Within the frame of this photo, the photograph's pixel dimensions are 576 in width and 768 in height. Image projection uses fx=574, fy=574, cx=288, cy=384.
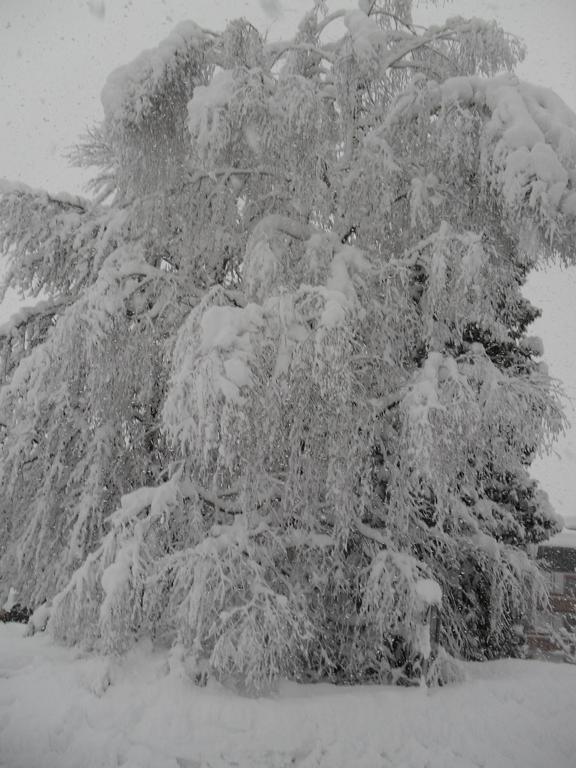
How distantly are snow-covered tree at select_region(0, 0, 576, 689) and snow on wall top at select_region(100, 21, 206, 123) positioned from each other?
25 millimetres

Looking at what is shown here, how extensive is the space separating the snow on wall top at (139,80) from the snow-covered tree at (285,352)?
1.0 inches

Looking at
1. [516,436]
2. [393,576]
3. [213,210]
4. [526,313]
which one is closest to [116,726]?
[393,576]

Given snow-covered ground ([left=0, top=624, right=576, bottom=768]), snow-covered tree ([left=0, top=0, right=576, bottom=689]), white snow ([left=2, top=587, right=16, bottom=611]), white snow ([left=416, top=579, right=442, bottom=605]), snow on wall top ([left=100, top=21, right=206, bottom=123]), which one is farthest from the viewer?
white snow ([left=2, top=587, right=16, bottom=611])

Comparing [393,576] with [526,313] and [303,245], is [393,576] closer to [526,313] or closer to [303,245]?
[303,245]

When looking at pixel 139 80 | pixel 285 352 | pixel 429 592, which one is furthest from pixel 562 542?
pixel 139 80

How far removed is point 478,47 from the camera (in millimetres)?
5371

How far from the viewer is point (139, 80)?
15.9ft

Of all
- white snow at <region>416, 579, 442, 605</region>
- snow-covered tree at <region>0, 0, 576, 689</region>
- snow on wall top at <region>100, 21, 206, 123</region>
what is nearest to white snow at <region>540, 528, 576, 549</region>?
snow-covered tree at <region>0, 0, 576, 689</region>

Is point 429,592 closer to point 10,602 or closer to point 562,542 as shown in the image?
point 10,602

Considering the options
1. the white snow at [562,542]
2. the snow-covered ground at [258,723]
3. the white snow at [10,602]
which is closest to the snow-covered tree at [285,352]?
the snow-covered ground at [258,723]

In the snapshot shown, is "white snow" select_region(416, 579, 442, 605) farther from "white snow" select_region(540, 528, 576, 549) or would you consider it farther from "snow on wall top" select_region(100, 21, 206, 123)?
"white snow" select_region(540, 528, 576, 549)

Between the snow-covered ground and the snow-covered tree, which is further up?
the snow-covered tree

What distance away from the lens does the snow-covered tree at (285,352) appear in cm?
401

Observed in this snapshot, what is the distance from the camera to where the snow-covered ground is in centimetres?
362
